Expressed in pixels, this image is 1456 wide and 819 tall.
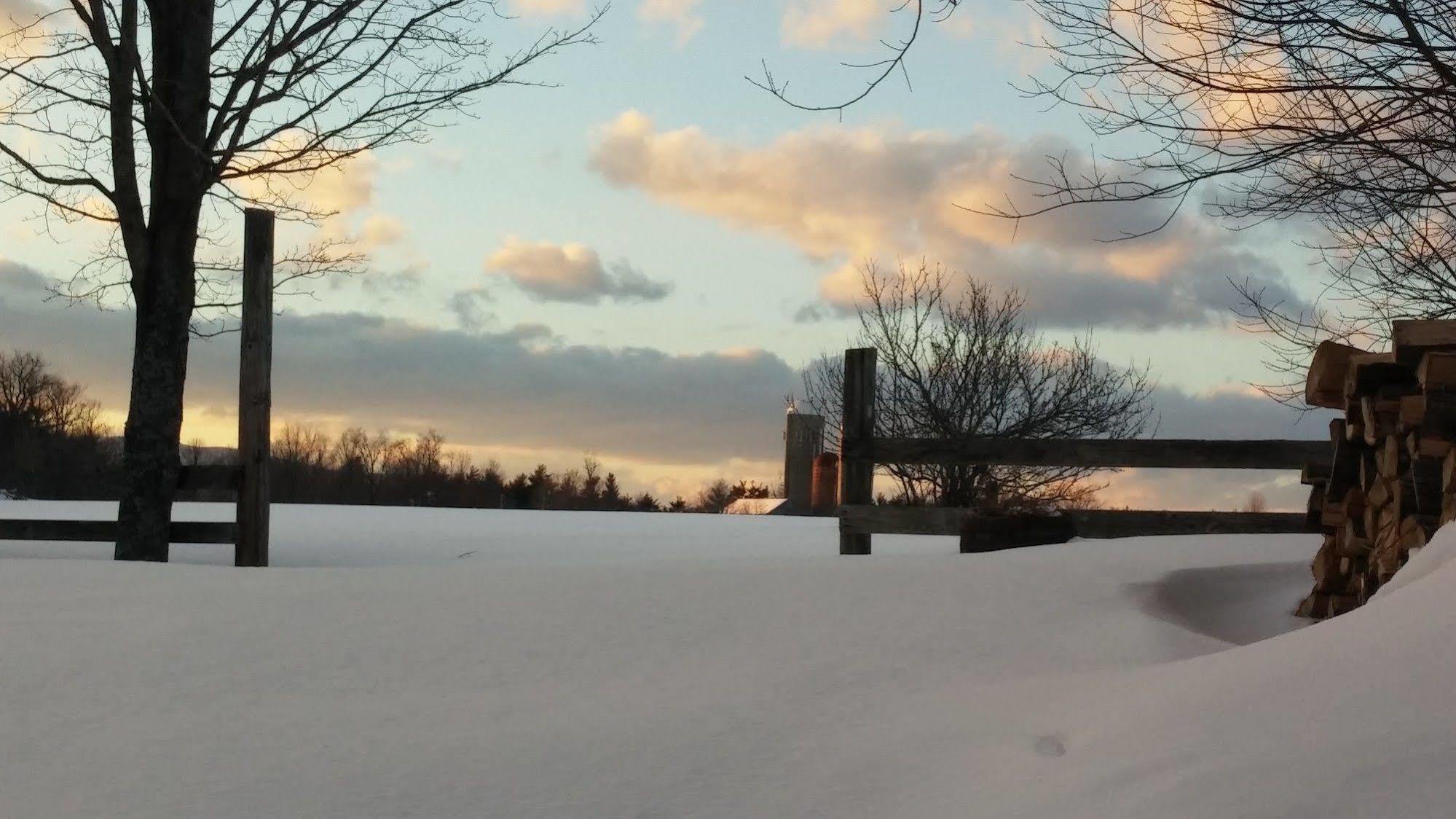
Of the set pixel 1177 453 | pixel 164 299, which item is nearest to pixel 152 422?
pixel 164 299

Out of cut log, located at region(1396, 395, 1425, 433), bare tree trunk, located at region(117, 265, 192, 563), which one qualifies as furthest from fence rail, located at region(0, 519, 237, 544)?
cut log, located at region(1396, 395, 1425, 433)

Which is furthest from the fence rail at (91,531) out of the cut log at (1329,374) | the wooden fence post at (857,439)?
the cut log at (1329,374)

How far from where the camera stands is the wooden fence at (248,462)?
A: 9047 mm

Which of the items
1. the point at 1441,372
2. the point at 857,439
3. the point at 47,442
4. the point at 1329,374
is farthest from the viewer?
the point at 47,442

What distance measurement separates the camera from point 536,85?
10.4 m

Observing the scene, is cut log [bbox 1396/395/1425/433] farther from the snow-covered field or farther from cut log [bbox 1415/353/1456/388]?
the snow-covered field

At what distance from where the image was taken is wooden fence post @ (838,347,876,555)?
846 cm

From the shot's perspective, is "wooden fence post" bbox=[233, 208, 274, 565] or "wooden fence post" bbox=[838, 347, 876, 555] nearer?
"wooden fence post" bbox=[838, 347, 876, 555]

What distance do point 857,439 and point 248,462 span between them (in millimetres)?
4826

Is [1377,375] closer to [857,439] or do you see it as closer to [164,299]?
[857,439]

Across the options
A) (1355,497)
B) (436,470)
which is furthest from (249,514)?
(436,470)

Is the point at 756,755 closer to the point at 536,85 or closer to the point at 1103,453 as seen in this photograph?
the point at 1103,453

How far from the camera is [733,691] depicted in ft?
13.7

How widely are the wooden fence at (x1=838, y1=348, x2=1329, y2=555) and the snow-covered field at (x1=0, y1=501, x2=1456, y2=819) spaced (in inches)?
45.9
